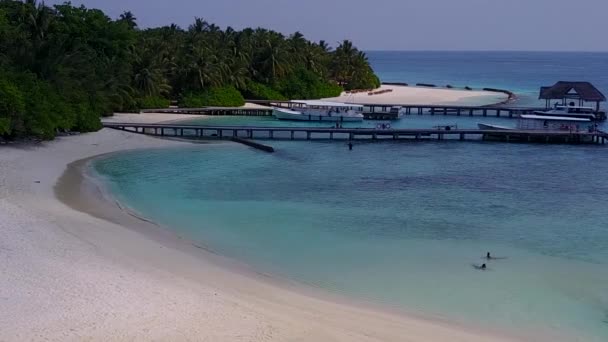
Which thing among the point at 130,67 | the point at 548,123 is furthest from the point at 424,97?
the point at 130,67

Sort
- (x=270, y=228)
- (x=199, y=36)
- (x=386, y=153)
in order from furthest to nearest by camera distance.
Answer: (x=199, y=36)
(x=386, y=153)
(x=270, y=228)

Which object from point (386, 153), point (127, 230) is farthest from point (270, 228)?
point (386, 153)

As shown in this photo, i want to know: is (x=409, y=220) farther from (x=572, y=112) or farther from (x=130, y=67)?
(x=572, y=112)

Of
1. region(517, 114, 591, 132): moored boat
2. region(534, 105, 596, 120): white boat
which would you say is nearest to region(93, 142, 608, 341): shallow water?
region(517, 114, 591, 132): moored boat

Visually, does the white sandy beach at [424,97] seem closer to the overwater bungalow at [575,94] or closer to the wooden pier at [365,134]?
the overwater bungalow at [575,94]

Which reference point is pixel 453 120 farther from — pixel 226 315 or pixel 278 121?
pixel 226 315
